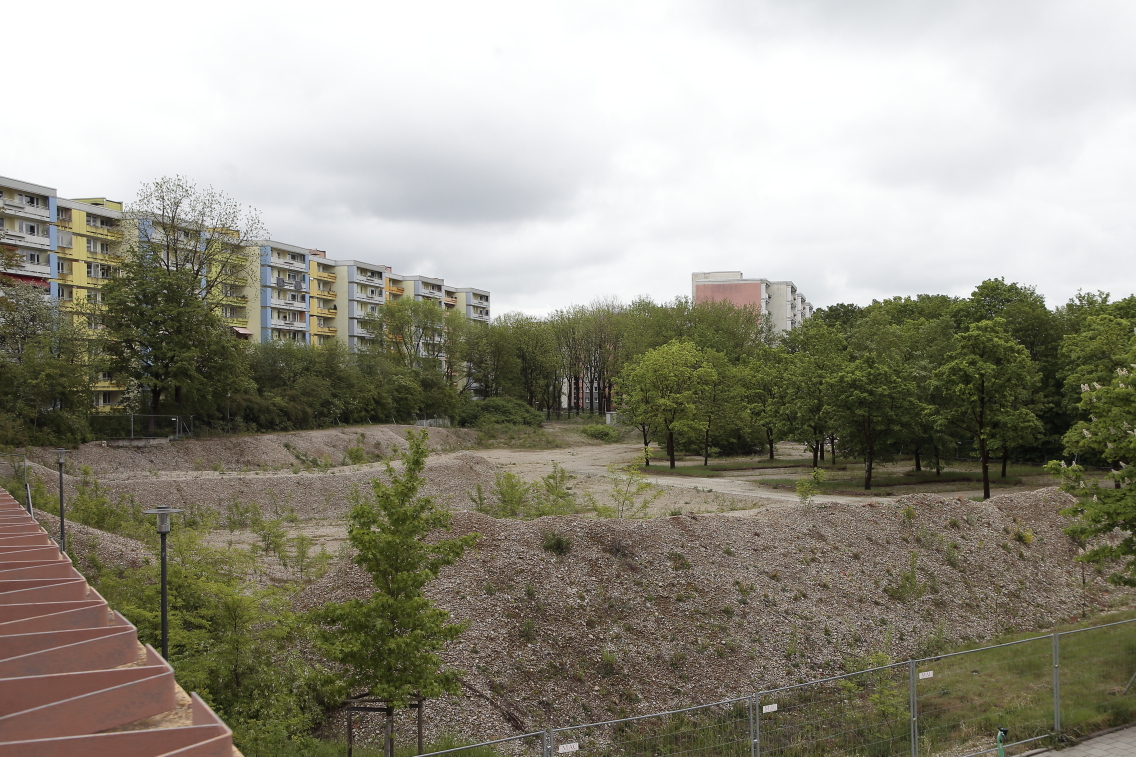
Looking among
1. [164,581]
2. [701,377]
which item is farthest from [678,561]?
[701,377]

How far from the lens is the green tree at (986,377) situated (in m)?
33.5

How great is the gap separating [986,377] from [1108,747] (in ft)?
85.9

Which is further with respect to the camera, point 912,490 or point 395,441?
point 395,441

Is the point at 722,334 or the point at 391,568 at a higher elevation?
the point at 722,334

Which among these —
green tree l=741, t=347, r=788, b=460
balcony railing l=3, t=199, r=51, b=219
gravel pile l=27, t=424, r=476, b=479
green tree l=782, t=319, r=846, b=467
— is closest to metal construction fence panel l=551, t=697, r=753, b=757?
gravel pile l=27, t=424, r=476, b=479

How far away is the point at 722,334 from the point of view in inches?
2793

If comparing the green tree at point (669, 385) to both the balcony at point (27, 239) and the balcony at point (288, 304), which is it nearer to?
the balcony at point (27, 239)

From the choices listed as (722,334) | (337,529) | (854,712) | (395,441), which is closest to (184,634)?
(854,712)

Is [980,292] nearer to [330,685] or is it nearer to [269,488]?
[269,488]

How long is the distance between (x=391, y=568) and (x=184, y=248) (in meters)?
46.5

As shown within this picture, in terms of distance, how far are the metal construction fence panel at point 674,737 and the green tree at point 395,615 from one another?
354 cm

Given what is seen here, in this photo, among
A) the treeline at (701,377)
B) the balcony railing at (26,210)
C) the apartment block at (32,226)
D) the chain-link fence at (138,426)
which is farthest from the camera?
the apartment block at (32,226)

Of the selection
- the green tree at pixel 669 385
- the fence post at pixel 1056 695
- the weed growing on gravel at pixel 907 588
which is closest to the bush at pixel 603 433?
the green tree at pixel 669 385

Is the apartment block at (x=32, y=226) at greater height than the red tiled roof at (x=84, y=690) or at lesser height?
greater
